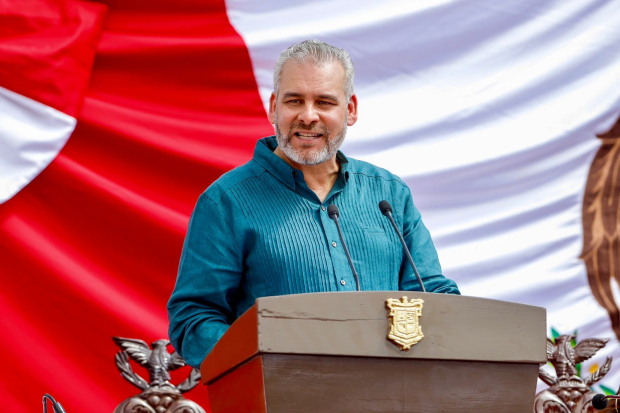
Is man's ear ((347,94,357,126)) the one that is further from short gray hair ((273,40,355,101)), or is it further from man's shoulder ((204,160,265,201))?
man's shoulder ((204,160,265,201))

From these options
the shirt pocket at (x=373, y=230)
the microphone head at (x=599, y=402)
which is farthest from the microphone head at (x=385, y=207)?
the microphone head at (x=599, y=402)

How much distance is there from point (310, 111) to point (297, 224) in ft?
0.81

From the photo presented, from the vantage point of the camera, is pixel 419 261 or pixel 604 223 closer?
pixel 419 261

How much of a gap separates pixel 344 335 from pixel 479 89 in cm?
213

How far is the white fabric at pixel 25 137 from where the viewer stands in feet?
8.20

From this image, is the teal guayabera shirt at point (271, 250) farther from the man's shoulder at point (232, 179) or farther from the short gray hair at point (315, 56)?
the short gray hair at point (315, 56)

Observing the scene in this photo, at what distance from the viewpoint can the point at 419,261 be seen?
181 cm

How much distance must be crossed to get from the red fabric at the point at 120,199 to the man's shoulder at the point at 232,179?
0.90 meters

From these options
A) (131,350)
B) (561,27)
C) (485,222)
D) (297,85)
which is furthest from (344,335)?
(561,27)

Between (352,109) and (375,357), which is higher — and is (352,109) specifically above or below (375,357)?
above

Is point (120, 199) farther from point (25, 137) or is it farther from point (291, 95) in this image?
point (291, 95)

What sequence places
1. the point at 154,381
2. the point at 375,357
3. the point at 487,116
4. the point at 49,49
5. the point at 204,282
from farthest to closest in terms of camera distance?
the point at 487,116, the point at 49,49, the point at 154,381, the point at 204,282, the point at 375,357

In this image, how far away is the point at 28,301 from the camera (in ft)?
8.11

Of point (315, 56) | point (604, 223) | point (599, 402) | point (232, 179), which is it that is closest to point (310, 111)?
point (315, 56)
